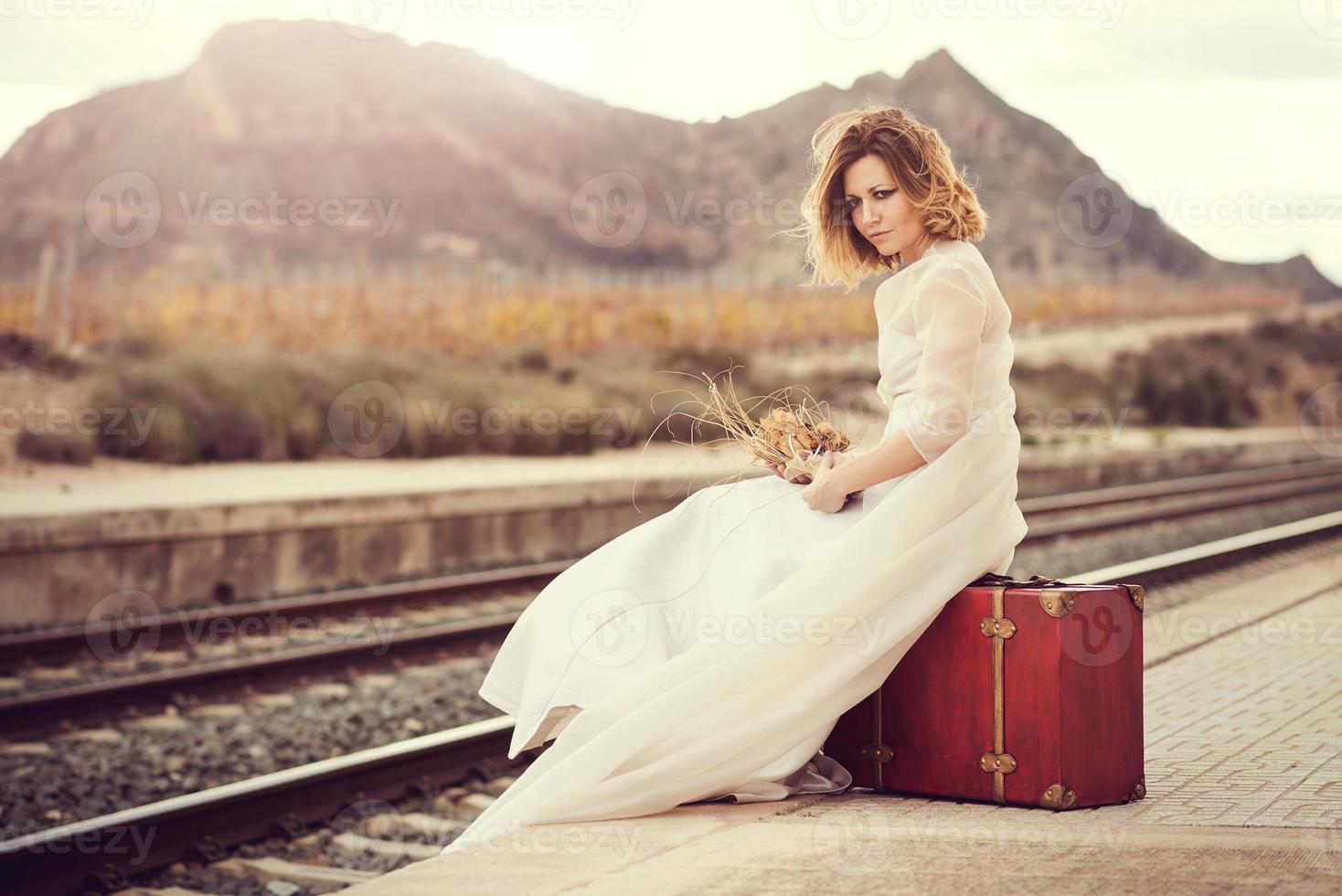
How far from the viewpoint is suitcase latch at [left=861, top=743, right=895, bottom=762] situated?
347 cm

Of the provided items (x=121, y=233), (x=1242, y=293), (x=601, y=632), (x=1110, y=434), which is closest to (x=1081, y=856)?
(x=601, y=632)

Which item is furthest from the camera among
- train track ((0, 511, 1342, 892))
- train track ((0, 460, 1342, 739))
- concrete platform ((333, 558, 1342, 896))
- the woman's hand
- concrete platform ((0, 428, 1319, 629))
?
concrete platform ((0, 428, 1319, 629))

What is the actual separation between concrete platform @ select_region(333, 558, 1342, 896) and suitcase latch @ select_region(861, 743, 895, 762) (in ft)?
0.37

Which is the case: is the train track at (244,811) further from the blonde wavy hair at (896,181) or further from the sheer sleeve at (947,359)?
the blonde wavy hair at (896,181)

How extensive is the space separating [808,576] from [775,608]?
0.39ft

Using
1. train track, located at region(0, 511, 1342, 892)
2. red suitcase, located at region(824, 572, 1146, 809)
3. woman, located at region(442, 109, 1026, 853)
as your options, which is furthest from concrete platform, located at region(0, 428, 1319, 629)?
red suitcase, located at region(824, 572, 1146, 809)

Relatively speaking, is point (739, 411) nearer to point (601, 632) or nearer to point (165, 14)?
point (601, 632)

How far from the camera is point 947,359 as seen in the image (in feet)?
10.8

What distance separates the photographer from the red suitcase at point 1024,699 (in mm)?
3164

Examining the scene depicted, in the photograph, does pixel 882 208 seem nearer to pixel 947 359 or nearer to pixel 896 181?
pixel 896 181

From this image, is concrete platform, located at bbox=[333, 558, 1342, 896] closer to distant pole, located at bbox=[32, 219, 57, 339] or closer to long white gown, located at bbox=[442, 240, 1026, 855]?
long white gown, located at bbox=[442, 240, 1026, 855]

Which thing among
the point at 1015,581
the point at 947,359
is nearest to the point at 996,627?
the point at 1015,581

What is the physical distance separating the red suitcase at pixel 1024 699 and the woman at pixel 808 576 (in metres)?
0.12

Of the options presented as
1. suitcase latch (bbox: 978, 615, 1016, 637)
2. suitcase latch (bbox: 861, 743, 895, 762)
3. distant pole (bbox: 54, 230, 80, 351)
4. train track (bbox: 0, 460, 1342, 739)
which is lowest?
train track (bbox: 0, 460, 1342, 739)
